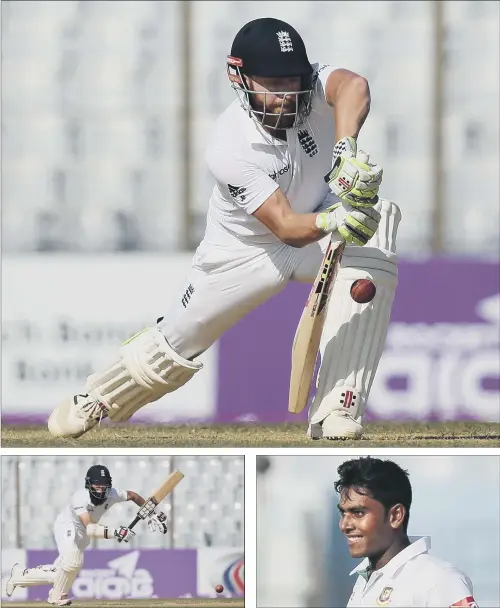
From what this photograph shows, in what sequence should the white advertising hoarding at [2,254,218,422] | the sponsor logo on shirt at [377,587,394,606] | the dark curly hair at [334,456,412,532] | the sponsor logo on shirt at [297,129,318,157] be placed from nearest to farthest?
the sponsor logo on shirt at [377,587,394,606] < the dark curly hair at [334,456,412,532] < the sponsor logo on shirt at [297,129,318,157] < the white advertising hoarding at [2,254,218,422]

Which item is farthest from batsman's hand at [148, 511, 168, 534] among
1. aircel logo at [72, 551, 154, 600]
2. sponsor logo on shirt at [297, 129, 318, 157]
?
sponsor logo on shirt at [297, 129, 318, 157]

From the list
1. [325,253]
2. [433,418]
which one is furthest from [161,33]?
[325,253]

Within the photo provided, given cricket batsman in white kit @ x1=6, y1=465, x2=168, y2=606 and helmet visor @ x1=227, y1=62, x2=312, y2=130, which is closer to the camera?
cricket batsman in white kit @ x1=6, y1=465, x2=168, y2=606

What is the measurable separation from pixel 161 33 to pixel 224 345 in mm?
1426

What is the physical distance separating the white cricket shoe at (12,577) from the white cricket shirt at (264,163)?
1.28m

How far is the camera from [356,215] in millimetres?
5465

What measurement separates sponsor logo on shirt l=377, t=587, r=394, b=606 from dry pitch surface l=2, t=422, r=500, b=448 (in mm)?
Result: 1024

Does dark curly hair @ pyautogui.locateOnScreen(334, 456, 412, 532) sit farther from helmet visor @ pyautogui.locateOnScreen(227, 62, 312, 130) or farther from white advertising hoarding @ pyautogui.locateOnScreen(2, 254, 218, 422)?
white advertising hoarding @ pyautogui.locateOnScreen(2, 254, 218, 422)

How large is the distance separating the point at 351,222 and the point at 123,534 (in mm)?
1285

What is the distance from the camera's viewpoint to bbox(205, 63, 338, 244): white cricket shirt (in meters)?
5.72

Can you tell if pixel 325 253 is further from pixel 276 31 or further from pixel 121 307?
pixel 121 307

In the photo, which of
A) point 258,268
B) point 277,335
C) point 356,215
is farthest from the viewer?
point 277,335

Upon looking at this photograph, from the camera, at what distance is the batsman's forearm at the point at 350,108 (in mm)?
5621

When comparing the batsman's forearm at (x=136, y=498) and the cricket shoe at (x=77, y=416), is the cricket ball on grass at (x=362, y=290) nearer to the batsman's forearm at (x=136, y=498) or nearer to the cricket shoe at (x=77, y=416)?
the batsman's forearm at (x=136, y=498)
